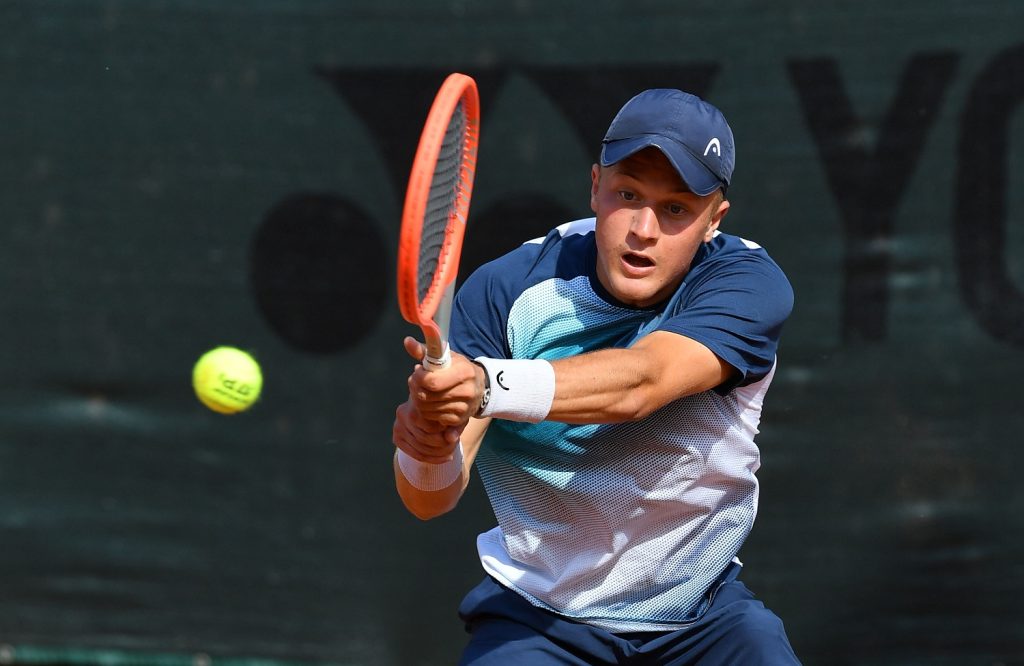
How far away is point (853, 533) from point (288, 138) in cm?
208

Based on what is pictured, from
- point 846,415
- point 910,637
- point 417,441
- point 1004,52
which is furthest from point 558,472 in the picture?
point 1004,52

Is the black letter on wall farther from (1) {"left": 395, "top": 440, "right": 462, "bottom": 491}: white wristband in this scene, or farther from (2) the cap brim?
(1) {"left": 395, "top": 440, "right": 462, "bottom": 491}: white wristband

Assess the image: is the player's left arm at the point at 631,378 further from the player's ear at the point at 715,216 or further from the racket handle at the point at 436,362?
the player's ear at the point at 715,216

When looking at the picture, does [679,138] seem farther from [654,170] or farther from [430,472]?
[430,472]

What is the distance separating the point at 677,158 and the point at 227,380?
1.97 metres

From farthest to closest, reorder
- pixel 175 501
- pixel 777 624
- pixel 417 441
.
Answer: pixel 175 501
pixel 777 624
pixel 417 441

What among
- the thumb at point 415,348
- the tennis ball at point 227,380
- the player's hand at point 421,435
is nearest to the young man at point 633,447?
the player's hand at point 421,435

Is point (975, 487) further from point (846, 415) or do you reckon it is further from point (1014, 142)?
point (1014, 142)

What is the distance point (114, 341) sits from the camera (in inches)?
166

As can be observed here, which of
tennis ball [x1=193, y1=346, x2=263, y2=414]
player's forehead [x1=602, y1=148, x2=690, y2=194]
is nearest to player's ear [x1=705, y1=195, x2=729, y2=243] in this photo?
player's forehead [x1=602, y1=148, x2=690, y2=194]

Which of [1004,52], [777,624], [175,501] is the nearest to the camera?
[777,624]

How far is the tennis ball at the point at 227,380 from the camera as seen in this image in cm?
405

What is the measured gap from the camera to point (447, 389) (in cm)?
207

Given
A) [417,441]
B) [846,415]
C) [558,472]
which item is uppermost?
[417,441]
